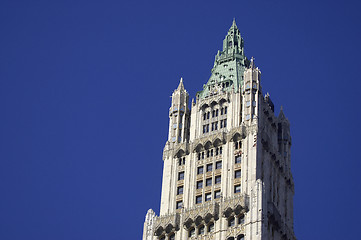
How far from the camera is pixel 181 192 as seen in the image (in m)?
138

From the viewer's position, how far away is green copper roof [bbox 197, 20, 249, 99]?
14975 centimetres

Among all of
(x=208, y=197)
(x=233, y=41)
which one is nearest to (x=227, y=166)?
(x=208, y=197)

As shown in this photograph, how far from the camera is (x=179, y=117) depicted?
148 metres

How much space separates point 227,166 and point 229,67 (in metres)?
23.8

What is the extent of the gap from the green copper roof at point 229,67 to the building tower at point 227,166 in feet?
0.64

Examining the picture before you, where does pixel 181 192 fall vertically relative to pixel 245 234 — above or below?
above

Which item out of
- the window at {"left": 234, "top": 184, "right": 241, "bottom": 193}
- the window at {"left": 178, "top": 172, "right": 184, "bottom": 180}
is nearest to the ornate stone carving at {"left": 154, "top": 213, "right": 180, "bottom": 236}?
the window at {"left": 178, "top": 172, "right": 184, "bottom": 180}

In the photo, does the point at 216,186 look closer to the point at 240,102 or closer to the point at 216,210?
the point at 216,210

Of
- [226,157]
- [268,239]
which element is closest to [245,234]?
[268,239]

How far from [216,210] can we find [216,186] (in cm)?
532

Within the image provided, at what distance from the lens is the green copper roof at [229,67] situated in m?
150

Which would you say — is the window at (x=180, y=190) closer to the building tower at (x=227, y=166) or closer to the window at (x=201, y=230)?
the building tower at (x=227, y=166)

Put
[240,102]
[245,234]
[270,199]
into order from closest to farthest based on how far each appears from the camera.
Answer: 1. [245,234]
2. [270,199]
3. [240,102]

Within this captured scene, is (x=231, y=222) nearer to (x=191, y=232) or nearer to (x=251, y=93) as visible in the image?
(x=191, y=232)
